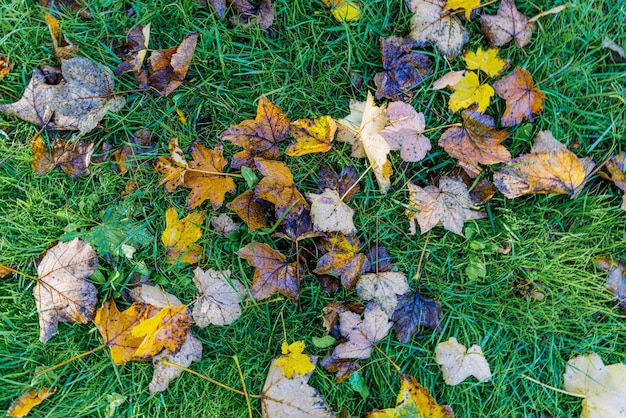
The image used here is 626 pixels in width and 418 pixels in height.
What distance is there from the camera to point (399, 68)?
222 centimetres

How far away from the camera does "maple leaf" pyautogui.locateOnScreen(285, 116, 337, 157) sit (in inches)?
84.8

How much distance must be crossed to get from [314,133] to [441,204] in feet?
2.32

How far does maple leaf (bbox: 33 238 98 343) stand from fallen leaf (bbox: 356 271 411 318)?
1.26 meters

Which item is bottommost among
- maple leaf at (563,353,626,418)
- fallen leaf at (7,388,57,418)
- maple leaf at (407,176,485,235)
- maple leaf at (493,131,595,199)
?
fallen leaf at (7,388,57,418)

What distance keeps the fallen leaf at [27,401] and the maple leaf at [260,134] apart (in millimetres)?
1371

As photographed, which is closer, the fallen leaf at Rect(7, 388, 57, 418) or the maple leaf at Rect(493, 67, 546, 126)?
the fallen leaf at Rect(7, 388, 57, 418)

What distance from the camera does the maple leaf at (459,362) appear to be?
216cm

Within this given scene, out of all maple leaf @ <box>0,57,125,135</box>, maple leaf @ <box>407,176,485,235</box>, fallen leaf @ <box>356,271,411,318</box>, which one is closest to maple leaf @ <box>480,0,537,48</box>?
maple leaf @ <box>407,176,485,235</box>

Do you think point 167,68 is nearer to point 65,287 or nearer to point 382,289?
point 65,287

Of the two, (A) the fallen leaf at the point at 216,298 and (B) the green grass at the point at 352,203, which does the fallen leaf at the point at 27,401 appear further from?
(A) the fallen leaf at the point at 216,298

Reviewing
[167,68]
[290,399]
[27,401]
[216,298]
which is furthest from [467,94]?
[27,401]

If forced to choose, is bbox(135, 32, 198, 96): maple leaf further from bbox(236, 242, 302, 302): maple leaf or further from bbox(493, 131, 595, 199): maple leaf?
bbox(493, 131, 595, 199): maple leaf

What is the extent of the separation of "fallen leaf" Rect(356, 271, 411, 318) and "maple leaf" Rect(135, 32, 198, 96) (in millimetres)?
1320

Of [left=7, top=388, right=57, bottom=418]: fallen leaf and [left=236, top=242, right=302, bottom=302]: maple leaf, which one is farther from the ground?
[left=236, top=242, right=302, bottom=302]: maple leaf
